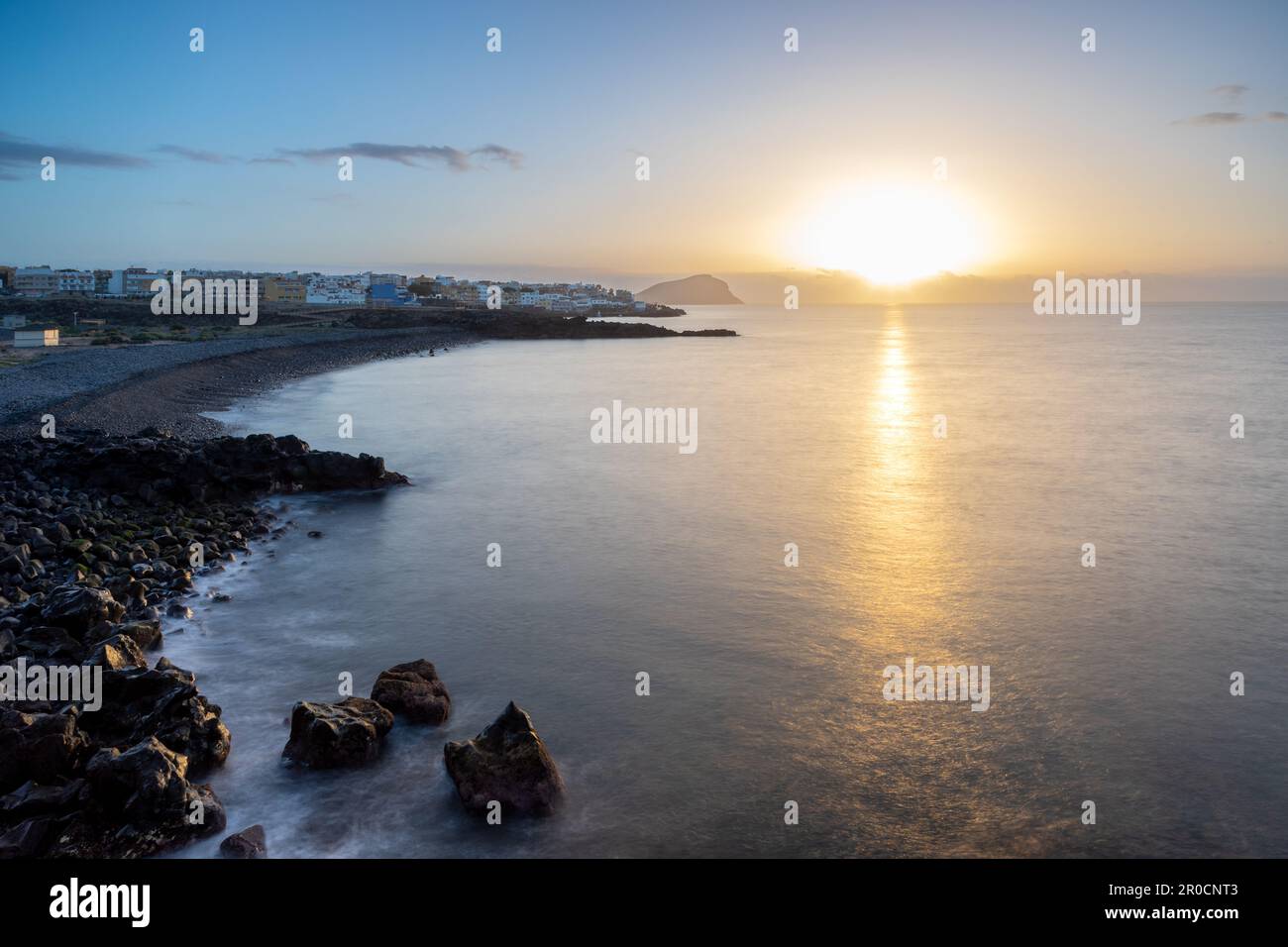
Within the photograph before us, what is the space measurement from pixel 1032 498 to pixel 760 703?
15.3 meters

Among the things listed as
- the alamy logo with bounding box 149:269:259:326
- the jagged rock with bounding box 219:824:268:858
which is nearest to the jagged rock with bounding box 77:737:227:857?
the jagged rock with bounding box 219:824:268:858

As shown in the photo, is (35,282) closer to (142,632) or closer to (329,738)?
(142,632)

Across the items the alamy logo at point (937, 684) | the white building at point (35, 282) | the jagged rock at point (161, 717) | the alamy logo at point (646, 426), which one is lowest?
the alamy logo at point (937, 684)

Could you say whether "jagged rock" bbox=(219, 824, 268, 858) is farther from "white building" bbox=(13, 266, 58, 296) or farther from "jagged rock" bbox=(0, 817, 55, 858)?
"white building" bbox=(13, 266, 58, 296)

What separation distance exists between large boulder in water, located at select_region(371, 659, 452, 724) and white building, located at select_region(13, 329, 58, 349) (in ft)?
164

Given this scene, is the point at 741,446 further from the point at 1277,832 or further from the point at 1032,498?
the point at 1277,832

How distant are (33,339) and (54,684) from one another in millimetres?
49155

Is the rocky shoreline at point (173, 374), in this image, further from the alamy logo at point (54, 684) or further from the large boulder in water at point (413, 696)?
the large boulder in water at point (413, 696)

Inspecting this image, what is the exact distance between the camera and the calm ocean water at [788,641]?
873 cm

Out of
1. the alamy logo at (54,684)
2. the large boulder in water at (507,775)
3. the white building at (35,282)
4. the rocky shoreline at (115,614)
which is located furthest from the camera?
the white building at (35,282)

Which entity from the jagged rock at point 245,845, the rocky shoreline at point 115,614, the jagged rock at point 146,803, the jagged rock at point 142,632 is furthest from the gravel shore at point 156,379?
the jagged rock at point 245,845
